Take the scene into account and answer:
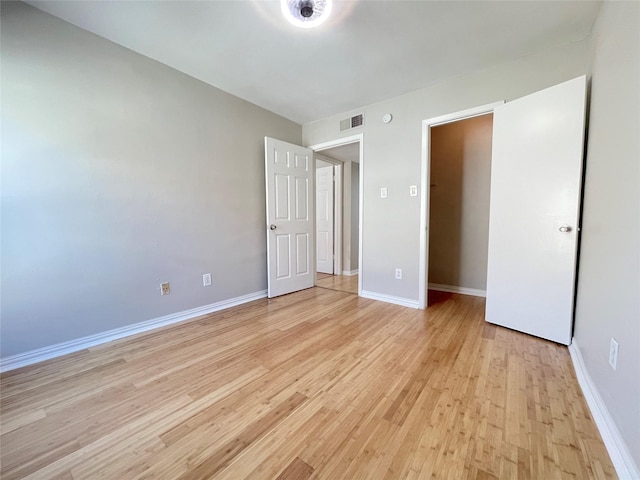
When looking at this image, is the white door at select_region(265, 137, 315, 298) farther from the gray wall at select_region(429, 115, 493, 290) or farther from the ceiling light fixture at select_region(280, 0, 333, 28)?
the gray wall at select_region(429, 115, 493, 290)

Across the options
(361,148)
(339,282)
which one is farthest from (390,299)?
(361,148)

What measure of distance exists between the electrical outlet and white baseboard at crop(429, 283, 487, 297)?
2180mm

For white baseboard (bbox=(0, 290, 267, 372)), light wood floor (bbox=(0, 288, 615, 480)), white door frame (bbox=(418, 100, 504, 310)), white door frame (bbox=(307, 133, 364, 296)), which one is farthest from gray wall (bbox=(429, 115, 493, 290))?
white baseboard (bbox=(0, 290, 267, 372))

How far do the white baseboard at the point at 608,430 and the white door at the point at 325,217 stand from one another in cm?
336

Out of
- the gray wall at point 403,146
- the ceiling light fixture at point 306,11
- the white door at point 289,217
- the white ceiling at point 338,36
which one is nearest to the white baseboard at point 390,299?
the gray wall at point 403,146

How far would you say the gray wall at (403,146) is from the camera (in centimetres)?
207

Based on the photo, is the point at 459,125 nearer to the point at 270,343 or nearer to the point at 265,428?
the point at 270,343

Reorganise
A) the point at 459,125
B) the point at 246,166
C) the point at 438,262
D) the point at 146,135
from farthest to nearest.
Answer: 1. the point at 438,262
2. the point at 459,125
3. the point at 246,166
4. the point at 146,135

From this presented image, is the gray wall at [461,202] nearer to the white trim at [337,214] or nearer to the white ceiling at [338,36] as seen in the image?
the white ceiling at [338,36]

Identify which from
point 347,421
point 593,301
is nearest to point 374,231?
point 593,301

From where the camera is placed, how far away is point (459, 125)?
10.5 ft

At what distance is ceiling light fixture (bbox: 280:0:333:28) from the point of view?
1477 mm

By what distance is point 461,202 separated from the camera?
3271 millimetres

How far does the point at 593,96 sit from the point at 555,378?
178 cm
